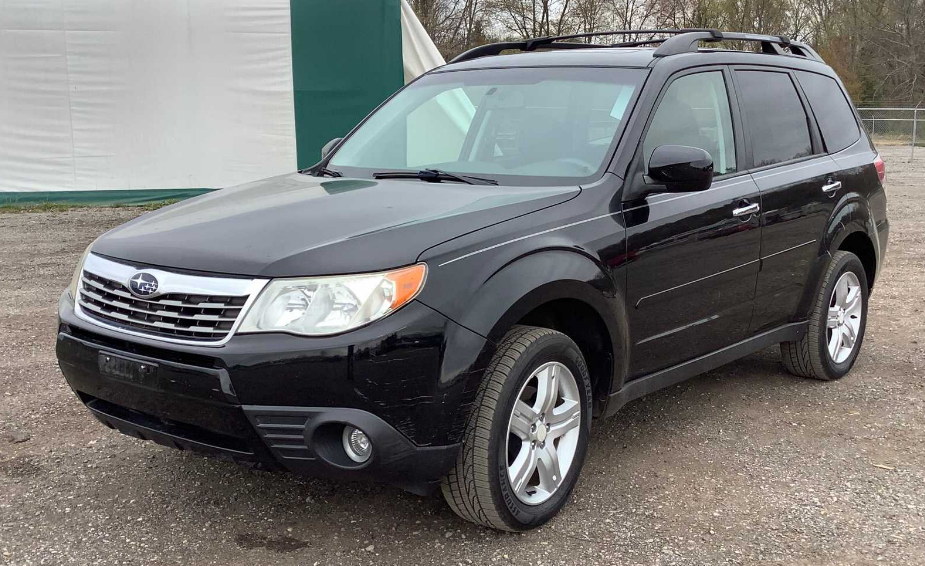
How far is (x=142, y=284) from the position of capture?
3.03m

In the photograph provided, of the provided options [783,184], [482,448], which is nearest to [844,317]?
[783,184]

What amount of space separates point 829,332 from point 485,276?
300 cm

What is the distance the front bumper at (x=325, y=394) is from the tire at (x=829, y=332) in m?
2.77

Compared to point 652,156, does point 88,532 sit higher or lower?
lower

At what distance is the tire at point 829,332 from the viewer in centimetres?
498

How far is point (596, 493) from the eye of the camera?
3.73 m

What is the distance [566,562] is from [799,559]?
0.83 metres

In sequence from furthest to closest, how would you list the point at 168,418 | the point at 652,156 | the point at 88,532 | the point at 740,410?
1. the point at 740,410
2. the point at 652,156
3. the point at 88,532
4. the point at 168,418

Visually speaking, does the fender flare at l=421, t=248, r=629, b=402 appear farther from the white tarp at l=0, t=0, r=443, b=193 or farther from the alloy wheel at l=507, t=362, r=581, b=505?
the white tarp at l=0, t=0, r=443, b=193

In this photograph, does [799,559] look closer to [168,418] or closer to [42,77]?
[168,418]

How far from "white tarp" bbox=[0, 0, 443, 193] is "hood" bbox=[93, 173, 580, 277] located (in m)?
10.4

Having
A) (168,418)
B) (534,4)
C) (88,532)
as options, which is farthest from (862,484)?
(534,4)

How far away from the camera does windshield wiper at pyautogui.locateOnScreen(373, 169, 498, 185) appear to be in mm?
3760

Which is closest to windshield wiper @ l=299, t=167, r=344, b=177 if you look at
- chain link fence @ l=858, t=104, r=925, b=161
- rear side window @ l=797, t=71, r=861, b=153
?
rear side window @ l=797, t=71, r=861, b=153
